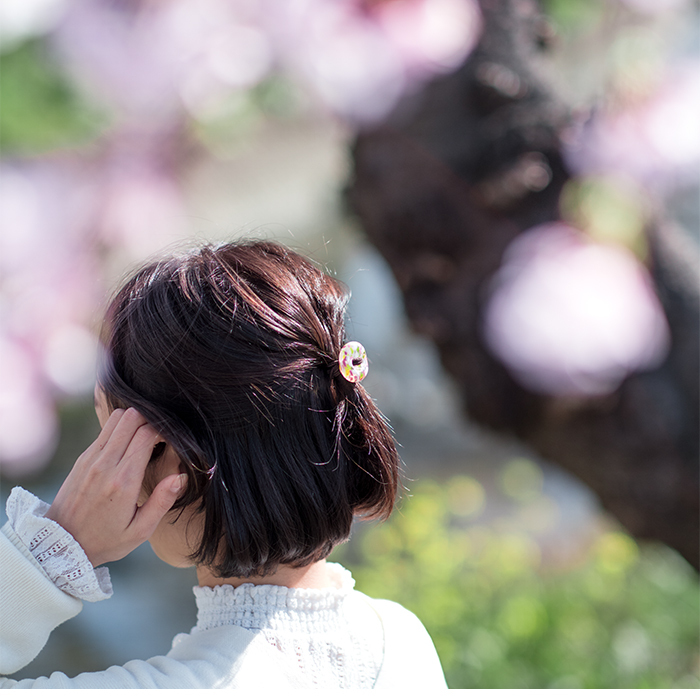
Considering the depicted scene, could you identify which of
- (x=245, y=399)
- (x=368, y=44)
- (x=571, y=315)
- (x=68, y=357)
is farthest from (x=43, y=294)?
(x=571, y=315)

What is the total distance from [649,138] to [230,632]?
3.45 feet

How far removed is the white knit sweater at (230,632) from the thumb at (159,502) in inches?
2.1

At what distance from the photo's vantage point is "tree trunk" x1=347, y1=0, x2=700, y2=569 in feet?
3.62

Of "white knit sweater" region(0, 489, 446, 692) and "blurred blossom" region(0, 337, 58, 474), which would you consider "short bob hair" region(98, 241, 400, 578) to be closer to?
"white knit sweater" region(0, 489, 446, 692)

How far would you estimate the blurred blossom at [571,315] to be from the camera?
1.03m

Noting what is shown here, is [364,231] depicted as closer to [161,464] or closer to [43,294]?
[43,294]

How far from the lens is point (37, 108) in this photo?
162cm

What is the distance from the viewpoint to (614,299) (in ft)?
3.47

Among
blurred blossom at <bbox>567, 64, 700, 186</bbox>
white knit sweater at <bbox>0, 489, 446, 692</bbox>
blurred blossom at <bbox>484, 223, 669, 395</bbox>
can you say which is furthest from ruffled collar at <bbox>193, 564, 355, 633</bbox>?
blurred blossom at <bbox>567, 64, 700, 186</bbox>

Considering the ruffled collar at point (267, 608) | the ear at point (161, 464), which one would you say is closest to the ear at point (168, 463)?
the ear at point (161, 464)

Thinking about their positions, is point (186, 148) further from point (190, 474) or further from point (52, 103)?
point (190, 474)

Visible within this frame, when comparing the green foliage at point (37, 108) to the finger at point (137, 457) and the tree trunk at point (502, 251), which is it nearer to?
the tree trunk at point (502, 251)

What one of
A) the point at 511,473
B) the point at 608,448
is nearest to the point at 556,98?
the point at 608,448

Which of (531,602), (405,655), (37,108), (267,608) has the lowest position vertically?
(531,602)
